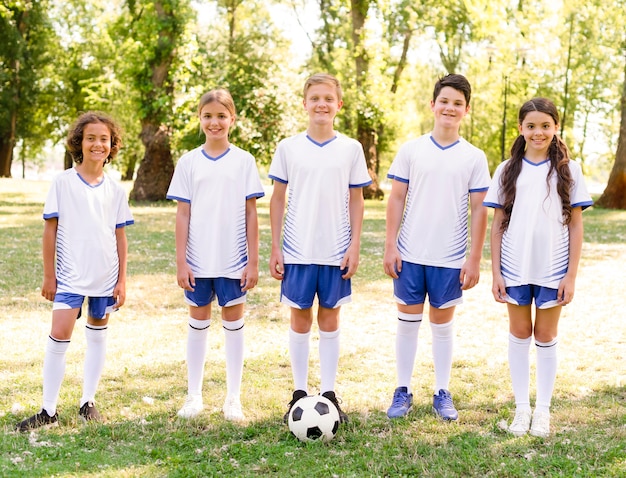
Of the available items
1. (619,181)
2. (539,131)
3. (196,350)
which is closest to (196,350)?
Result: (196,350)

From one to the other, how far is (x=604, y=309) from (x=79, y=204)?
6.00 m

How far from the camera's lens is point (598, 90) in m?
40.6

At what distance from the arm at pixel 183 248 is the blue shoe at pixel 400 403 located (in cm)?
148

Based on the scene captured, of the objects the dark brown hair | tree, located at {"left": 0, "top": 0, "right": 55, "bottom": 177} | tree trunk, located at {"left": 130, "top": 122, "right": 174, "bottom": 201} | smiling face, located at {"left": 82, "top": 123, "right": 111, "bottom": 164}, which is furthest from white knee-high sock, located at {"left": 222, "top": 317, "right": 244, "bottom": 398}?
tree, located at {"left": 0, "top": 0, "right": 55, "bottom": 177}

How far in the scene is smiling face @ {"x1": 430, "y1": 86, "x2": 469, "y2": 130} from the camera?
454 centimetres

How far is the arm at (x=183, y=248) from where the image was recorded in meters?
4.45

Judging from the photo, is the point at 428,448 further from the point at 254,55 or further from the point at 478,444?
the point at 254,55

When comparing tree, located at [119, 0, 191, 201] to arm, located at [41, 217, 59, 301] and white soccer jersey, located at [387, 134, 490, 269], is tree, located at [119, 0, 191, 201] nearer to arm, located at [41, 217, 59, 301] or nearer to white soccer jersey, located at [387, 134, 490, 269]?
arm, located at [41, 217, 59, 301]

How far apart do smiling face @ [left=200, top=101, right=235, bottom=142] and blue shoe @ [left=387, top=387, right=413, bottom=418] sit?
6.52 ft

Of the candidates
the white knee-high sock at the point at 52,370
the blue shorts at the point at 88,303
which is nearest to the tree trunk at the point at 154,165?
the blue shorts at the point at 88,303

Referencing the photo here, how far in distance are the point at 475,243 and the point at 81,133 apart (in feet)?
8.33

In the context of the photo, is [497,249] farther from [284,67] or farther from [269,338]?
[284,67]

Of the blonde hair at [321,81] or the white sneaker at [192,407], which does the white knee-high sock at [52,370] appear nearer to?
the white sneaker at [192,407]

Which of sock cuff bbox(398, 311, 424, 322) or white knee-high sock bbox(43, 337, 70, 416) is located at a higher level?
sock cuff bbox(398, 311, 424, 322)
